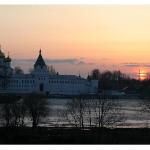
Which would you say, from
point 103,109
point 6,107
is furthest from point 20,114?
point 103,109

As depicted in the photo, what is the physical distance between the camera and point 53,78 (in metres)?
15.3

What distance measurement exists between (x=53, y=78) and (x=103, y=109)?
8829 mm

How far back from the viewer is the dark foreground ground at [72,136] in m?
4.86

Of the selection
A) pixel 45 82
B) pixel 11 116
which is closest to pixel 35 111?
pixel 11 116

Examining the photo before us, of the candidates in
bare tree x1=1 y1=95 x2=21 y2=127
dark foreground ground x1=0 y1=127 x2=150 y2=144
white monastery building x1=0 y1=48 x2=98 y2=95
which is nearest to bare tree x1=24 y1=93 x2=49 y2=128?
bare tree x1=1 y1=95 x2=21 y2=127

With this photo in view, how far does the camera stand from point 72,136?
201 inches

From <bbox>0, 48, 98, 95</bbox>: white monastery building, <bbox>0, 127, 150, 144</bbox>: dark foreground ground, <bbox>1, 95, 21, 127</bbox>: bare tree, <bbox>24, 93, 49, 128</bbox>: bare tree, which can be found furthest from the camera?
<bbox>0, 48, 98, 95</bbox>: white monastery building

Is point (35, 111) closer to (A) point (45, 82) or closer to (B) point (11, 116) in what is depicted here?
(B) point (11, 116)

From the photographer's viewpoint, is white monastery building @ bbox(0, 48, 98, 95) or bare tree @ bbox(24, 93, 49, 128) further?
white monastery building @ bbox(0, 48, 98, 95)

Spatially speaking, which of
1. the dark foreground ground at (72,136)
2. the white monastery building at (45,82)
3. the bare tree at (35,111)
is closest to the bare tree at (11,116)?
the bare tree at (35,111)

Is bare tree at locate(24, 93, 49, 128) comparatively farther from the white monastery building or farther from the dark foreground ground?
the white monastery building

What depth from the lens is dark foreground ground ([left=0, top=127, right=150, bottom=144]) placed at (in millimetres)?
4863

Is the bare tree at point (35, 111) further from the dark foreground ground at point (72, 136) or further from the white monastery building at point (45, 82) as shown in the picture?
the white monastery building at point (45, 82)

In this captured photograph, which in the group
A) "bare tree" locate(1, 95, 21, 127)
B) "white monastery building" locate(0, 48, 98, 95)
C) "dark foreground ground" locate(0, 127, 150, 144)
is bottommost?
"dark foreground ground" locate(0, 127, 150, 144)
